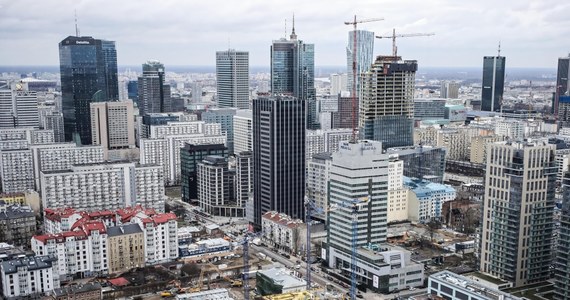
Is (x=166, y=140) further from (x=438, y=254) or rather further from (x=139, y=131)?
(x=438, y=254)

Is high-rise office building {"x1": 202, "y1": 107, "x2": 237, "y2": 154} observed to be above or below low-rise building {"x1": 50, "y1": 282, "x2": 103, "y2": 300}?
above

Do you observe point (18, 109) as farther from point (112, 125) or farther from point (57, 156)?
point (57, 156)

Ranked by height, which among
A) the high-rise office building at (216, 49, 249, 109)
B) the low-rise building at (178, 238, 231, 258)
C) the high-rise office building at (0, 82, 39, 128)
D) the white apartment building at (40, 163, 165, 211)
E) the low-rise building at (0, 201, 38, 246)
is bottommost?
the low-rise building at (178, 238, 231, 258)

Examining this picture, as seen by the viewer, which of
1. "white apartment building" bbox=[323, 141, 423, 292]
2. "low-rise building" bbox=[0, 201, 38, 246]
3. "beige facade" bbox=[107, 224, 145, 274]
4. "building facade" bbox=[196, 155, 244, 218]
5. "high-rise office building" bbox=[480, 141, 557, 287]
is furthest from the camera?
"building facade" bbox=[196, 155, 244, 218]

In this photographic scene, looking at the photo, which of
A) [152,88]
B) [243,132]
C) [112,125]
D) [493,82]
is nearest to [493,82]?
[493,82]

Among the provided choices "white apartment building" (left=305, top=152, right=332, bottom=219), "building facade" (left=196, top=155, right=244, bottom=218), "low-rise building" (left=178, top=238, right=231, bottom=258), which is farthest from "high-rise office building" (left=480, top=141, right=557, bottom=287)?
"building facade" (left=196, top=155, right=244, bottom=218)

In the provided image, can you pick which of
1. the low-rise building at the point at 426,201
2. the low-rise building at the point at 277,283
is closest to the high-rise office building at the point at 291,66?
the low-rise building at the point at 426,201

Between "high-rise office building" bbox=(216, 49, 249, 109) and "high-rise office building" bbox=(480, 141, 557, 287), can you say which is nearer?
"high-rise office building" bbox=(480, 141, 557, 287)

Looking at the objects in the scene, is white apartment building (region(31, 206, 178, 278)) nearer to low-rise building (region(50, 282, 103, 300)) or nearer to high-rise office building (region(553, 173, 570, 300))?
low-rise building (region(50, 282, 103, 300))
